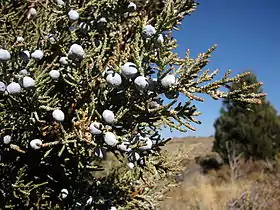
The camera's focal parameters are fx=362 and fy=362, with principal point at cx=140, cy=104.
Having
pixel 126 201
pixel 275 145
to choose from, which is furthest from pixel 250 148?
pixel 126 201

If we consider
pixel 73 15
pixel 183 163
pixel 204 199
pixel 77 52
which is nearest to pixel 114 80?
pixel 77 52

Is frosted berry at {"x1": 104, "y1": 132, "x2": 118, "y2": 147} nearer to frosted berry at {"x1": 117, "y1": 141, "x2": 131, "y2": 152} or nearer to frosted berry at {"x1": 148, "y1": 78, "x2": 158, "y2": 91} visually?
frosted berry at {"x1": 117, "y1": 141, "x2": 131, "y2": 152}

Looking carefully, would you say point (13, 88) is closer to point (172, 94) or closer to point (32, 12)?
point (172, 94)

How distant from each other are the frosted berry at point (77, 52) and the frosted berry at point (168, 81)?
35 centimetres

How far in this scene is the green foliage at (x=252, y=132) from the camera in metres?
17.7

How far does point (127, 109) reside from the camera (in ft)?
4.94

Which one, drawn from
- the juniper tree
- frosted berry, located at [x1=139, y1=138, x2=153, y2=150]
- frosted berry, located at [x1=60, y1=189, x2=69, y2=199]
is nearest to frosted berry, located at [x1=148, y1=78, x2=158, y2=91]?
the juniper tree

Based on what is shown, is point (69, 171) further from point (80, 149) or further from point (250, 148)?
point (250, 148)

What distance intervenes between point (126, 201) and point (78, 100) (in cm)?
95

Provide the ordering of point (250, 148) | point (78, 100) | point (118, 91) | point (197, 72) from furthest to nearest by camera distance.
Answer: point (250, 148) → point (78, 100) → point (118, 91) → point (197, 72)

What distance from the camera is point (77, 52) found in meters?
1.45

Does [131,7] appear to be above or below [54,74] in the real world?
above

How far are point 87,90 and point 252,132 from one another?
1707 cm

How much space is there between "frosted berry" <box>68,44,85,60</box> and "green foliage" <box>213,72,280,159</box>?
54.8 feet
